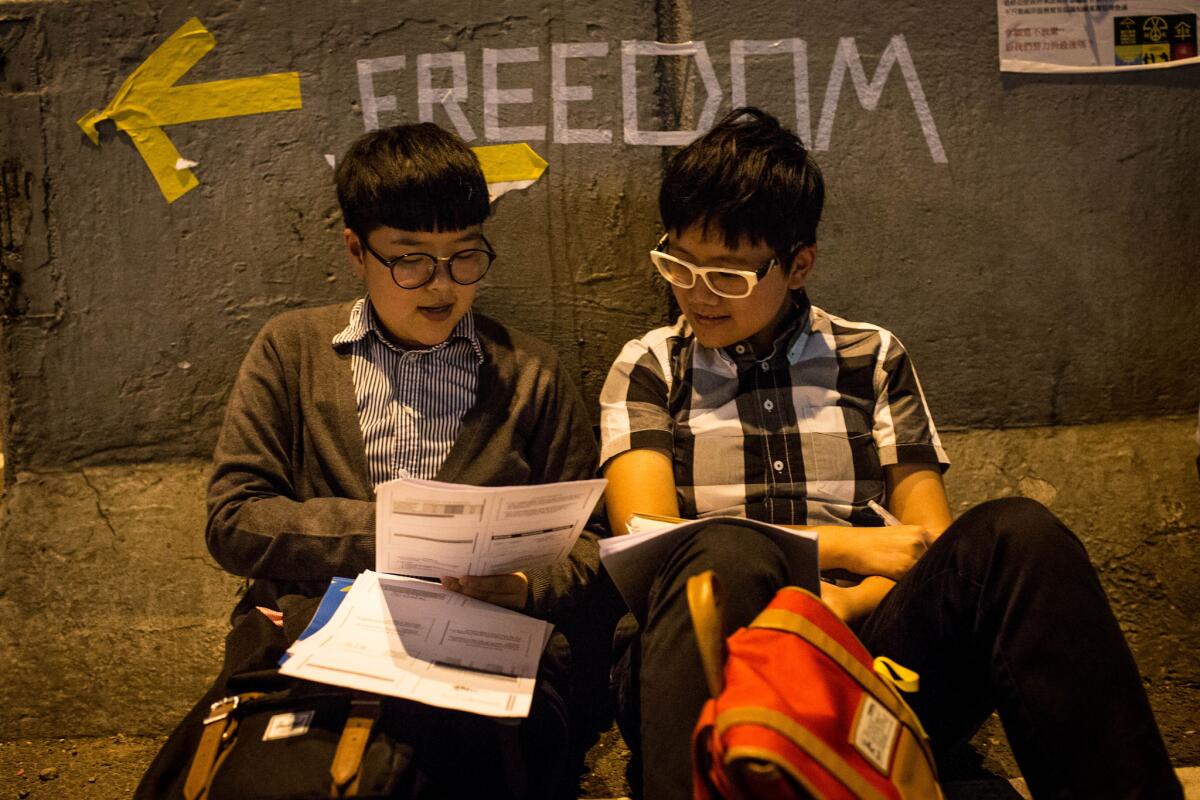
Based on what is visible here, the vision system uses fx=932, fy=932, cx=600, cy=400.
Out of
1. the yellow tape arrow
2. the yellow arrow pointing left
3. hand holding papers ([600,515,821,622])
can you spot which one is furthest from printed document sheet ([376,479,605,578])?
the yellow arrow pointing left

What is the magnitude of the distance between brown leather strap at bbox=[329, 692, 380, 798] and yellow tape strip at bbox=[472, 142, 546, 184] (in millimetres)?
1505

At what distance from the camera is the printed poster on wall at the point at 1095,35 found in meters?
2.65

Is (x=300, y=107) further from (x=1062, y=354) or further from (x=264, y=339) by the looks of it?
(x=1062, y=354)

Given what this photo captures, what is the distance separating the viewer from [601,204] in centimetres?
271

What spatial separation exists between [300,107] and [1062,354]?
233 centimetres

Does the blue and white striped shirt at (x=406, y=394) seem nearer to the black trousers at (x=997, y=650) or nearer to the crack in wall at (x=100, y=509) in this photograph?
the black trousers at (x=997, y=650)

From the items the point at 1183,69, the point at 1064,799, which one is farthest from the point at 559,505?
the point at 1183,69

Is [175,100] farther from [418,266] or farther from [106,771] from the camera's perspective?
[106,771]

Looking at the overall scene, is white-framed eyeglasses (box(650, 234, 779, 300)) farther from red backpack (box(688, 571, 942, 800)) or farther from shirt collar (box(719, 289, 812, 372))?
red backpack (box(688, 571, 942, 800))

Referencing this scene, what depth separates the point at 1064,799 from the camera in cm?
155

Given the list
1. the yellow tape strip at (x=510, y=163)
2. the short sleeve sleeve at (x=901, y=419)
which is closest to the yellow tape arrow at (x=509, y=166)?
the yellow tape strip at (x=510, y=163)

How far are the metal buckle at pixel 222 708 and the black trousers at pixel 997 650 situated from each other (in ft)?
2.58

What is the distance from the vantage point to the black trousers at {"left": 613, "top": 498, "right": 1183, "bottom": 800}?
60.4 inches

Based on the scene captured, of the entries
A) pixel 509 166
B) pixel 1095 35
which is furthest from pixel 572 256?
pixel 1095 35
